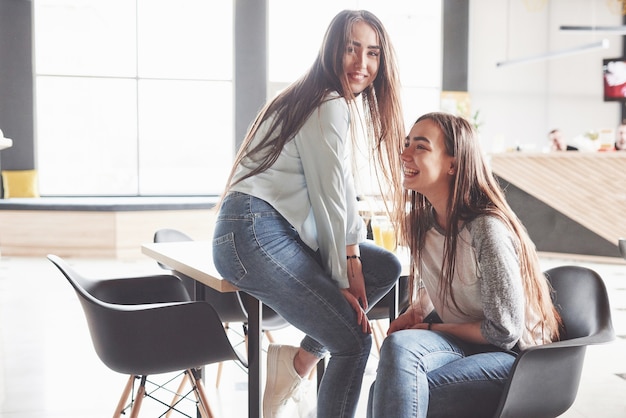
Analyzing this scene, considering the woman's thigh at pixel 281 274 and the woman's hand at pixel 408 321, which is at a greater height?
the woman's thigh at pixel 281 274

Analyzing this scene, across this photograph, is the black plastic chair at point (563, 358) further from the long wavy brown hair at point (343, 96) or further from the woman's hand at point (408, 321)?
the long wavy brown hair at point (343, 96)

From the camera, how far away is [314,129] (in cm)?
184

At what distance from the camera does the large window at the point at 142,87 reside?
896 centimetres

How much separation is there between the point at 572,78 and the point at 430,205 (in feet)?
32.5

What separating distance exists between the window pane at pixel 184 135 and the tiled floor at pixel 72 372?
4.10m

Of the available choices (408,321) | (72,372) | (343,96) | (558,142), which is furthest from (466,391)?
(558,142)

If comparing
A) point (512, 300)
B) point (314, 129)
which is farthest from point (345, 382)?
point (314, 129)

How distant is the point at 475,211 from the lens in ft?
5.67

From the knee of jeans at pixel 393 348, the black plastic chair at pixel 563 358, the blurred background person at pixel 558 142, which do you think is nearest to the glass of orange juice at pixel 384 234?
the black plastic chair at pixel 563 358

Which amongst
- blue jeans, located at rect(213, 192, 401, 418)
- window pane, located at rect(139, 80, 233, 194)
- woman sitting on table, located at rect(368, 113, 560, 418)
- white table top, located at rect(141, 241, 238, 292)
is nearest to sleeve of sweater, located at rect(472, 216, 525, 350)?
woman sitting on table, located at rect(368, 113, 560, 418)

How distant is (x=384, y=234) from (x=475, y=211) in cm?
79

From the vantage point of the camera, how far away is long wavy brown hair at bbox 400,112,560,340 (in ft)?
5.63

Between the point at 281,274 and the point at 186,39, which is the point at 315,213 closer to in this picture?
the point at 281,274

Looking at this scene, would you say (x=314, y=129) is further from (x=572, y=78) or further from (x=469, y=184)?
(x=572, y=78)
